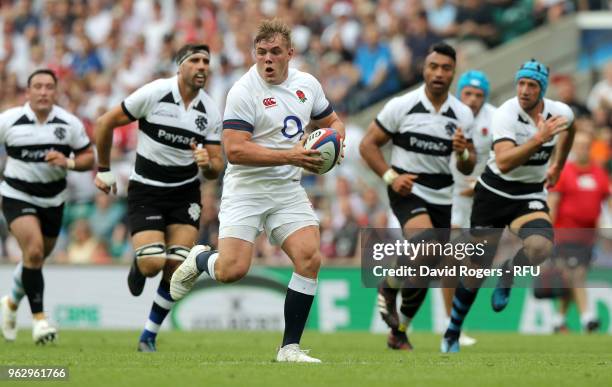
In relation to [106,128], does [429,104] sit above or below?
above

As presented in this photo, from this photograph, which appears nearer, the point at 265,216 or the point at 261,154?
the point at 261,154

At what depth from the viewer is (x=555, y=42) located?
854 inches

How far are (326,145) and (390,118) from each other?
3.39m

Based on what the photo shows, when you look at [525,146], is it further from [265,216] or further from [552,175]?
[265,216]

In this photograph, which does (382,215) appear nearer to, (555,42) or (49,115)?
(555,42)

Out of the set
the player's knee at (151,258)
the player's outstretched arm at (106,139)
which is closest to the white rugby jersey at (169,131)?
the player's outstretched arm at (106,139)

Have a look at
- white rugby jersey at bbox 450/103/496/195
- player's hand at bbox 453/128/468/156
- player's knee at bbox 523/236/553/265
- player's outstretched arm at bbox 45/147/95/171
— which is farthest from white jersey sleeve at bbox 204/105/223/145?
player's knee at bbox 523/236/553/265

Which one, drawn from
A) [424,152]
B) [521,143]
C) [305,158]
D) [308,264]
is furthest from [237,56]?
[305,158]

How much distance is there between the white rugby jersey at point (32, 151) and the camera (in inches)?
523

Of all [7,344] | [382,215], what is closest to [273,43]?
[7,344]

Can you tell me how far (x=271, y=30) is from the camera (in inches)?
386

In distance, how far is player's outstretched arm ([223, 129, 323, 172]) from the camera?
9414 mm

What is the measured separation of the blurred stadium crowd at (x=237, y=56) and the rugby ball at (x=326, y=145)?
891 centimetres

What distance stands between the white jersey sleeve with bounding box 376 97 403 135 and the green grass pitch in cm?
240
